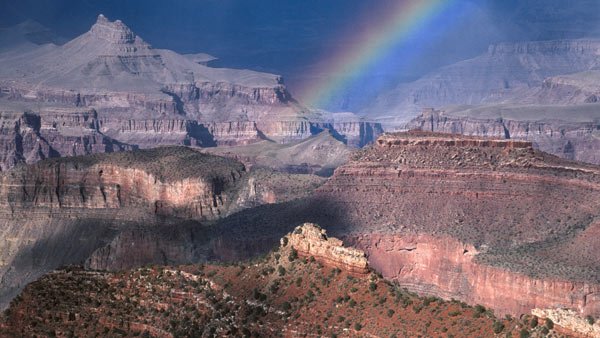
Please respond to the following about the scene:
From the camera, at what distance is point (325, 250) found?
47312mm

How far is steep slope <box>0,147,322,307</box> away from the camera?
109250mm

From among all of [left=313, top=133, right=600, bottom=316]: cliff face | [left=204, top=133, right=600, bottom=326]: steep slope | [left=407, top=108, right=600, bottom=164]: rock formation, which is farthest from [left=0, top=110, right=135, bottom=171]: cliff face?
[left=313, top=133, right=600, bottom=316]: cliff face

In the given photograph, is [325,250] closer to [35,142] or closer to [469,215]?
[469,215]

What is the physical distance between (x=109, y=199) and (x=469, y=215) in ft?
136

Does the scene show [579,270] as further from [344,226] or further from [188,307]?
[188,307]

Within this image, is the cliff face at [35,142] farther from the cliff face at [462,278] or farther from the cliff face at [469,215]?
the cliff face at [462,278]

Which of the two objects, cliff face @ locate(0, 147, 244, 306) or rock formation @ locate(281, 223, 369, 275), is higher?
rock formation @ locate(281, 223, 369, 275)

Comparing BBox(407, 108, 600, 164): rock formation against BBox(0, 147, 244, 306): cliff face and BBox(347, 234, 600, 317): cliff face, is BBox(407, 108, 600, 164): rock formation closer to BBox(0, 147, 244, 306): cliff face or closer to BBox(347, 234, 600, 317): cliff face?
BBox(0, 147, 244, 306): cliff face

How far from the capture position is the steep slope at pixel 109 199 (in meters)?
109

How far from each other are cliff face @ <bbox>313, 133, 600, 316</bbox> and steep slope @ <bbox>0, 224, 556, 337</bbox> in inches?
1107

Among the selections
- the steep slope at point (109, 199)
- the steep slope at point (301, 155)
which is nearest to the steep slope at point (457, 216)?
the steep slope at point (109, 199)

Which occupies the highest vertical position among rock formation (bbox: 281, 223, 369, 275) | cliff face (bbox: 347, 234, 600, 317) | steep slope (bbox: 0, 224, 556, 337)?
rock formation (bbox: 281, 223, 369, 275)

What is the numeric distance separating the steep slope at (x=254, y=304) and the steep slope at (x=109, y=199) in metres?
49.6

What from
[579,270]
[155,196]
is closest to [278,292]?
[579,270]
